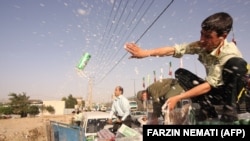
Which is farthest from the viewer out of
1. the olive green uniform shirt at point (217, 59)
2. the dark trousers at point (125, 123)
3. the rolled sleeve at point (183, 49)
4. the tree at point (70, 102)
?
the tree at point (70, 102)

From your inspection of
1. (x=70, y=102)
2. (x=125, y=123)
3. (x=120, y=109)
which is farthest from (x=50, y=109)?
(x=125, y=123)

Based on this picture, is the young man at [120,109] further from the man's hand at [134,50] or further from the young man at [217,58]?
the young man at [217,58]

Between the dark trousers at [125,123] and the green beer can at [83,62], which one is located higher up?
the green beer can at [83,62]

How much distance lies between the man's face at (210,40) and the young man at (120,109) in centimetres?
326

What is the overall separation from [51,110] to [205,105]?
75.7 metres

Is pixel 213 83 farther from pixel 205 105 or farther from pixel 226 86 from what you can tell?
pixel 205 105

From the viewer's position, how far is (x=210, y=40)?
299 centimetres

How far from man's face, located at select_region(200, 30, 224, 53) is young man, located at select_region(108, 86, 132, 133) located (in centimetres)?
326

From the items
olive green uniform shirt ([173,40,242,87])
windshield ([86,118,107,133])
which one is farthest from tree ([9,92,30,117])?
olive green uniform shirt ([173,40,242,87])

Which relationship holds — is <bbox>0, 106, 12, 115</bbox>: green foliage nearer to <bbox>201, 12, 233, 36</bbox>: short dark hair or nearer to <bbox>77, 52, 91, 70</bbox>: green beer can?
<bbox>77, 52, 91, 70</bbox>: green beer can

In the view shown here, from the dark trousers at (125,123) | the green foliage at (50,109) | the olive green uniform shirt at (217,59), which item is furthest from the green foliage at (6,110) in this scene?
the olive green uniform shirt at (217,59)

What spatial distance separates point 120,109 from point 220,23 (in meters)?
3.92

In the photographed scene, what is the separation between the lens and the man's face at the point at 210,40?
294cm

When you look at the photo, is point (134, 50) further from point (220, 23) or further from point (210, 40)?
point (220, 23)
